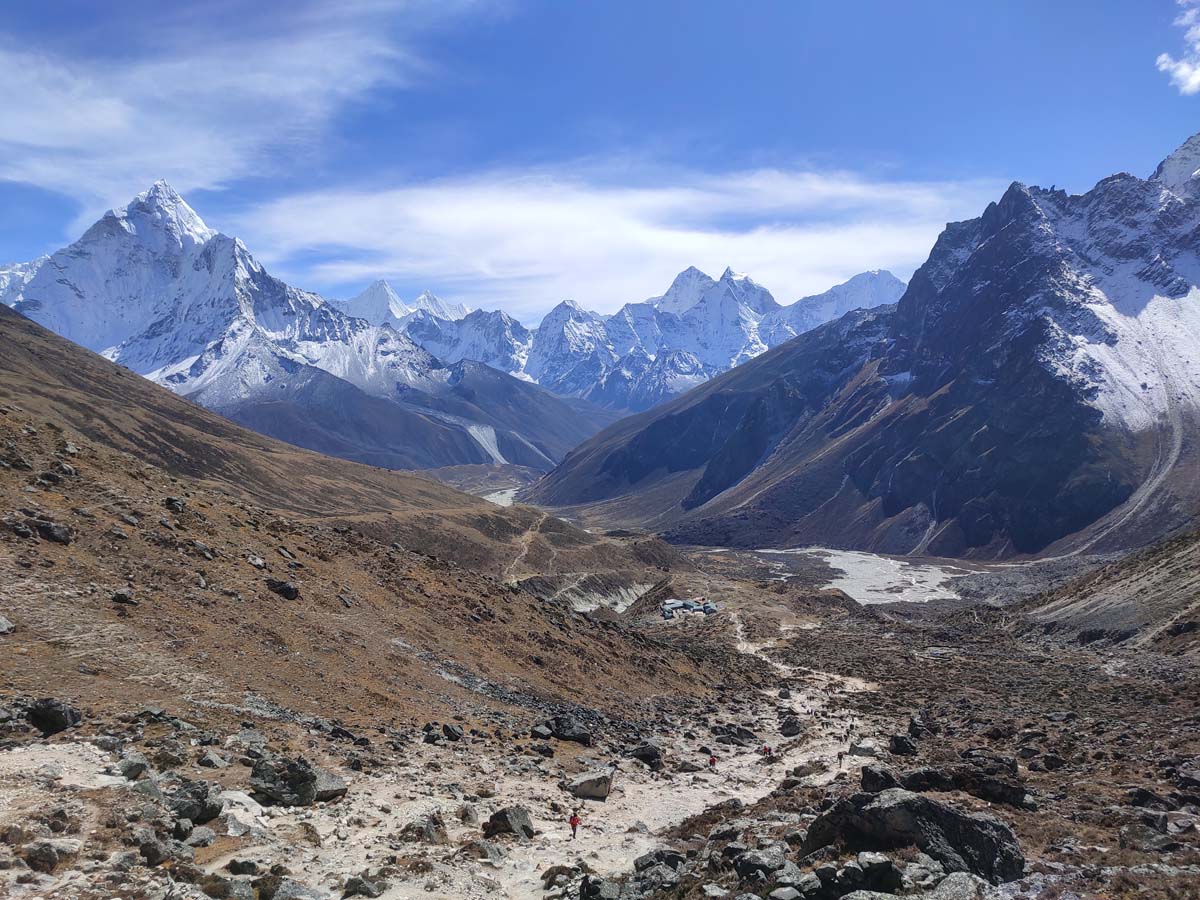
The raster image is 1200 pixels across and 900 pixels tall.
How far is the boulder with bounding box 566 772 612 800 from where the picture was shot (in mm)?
30016

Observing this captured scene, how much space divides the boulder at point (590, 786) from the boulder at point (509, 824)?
4.97 meters

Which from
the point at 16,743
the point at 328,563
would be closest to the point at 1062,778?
the point at 16,743

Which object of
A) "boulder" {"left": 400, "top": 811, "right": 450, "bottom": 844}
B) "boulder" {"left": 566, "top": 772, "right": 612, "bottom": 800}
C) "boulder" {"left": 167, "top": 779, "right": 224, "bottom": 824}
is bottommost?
"boulder" {"left": 566, "top": 772, "right": 612, "bottom": 800}

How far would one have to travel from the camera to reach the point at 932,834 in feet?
63.7

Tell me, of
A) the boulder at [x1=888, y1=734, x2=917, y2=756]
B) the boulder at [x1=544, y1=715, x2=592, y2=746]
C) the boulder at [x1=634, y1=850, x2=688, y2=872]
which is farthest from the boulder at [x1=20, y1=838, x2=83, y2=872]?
the boulder at [x1=888, y1=734, x2=917, y2=756]

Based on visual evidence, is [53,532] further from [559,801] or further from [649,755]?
[649,755]

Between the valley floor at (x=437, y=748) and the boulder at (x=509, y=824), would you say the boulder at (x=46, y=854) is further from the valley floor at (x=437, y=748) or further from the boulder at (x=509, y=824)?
the boulder at (x=509, y=824)

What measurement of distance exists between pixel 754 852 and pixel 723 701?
38008mm

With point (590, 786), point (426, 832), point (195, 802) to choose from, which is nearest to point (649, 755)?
point (590, 786)

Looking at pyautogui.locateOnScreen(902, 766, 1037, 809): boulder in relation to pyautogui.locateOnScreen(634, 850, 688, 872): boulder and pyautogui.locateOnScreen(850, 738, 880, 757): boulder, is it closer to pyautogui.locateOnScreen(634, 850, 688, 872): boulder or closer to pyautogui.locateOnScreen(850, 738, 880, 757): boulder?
pyautogui.locateOnScreen(634, 850, 688, 872): boulder

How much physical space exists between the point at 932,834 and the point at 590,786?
14099 mm

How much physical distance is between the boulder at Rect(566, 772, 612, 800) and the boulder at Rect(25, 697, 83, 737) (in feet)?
54.1

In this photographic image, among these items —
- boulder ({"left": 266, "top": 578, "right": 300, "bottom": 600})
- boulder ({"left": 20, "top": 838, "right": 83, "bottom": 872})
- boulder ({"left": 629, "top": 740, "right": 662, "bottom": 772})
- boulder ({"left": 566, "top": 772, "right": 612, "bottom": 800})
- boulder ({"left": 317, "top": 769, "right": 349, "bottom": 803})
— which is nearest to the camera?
boulder ({"left": 20, "top": 838, "right": 83, "bottom": 872})

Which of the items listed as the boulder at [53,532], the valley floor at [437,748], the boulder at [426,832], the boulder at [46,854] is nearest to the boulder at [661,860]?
the valley floor at [437,748]
